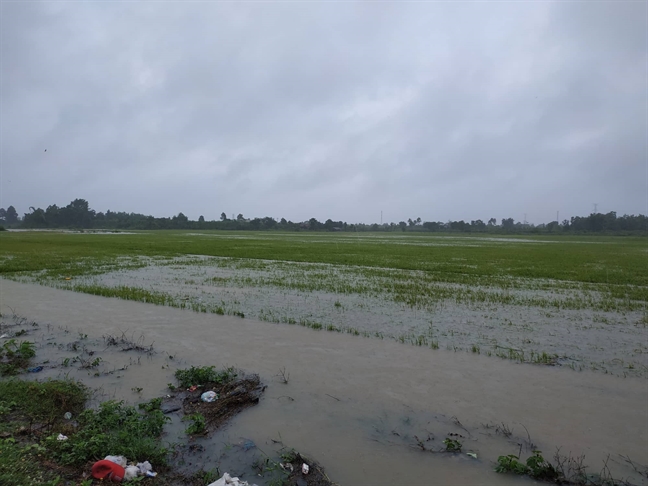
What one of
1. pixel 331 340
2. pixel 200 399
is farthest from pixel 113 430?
pixel 331 340

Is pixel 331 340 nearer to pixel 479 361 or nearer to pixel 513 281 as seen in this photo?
pixel 479 361

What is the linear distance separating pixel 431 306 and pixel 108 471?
29.5ft

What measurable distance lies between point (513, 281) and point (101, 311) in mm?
15157

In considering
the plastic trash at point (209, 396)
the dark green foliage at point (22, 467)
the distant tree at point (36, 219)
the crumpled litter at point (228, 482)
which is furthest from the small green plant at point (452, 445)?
the distant tree at point (36, 219)

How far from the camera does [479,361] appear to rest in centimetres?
663

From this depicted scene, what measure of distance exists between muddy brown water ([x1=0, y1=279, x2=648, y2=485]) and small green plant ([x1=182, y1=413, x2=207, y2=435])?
0.99 feet

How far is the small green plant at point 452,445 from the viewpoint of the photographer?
159 inches

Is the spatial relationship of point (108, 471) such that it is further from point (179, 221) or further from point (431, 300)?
point (179, 221)

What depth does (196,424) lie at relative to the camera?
4172 mm

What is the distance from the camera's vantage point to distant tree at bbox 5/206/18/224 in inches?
5856

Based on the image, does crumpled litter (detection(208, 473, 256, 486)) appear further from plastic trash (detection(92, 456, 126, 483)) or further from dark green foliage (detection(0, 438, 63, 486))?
dark green foliage (detection(0, 438, 63, 486))

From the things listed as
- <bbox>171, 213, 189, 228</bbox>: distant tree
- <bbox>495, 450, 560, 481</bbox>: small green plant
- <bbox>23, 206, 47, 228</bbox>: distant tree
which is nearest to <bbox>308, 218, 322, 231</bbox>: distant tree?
<bbox>171, 213, 189, 228</bbox>: distant tree

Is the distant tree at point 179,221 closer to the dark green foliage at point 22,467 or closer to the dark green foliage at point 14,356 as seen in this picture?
the dark green foliage at point 14,356

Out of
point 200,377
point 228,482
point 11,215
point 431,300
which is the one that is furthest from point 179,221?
point 228,482
